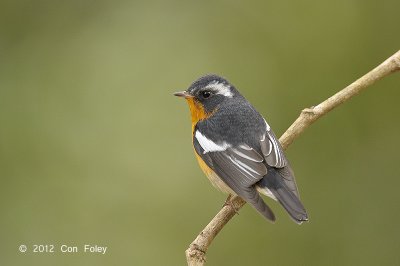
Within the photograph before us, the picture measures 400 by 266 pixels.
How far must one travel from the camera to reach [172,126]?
7605mm

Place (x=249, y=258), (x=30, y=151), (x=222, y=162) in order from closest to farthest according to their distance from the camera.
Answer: (x=222, y=162), (x=249, y=258), (x=30, y=151)

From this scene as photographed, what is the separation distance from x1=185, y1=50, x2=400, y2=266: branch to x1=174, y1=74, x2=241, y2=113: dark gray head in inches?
29.7

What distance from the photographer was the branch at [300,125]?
449 centimetres

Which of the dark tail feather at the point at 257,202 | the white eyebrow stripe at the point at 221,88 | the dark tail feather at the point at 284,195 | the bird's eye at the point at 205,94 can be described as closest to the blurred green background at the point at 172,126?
the white eyebrow stripe at the point at 221,88

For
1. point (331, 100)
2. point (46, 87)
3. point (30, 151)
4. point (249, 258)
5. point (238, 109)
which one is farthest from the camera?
point (46, 87)

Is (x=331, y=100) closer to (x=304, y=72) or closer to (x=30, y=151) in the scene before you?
(x=304, y=72)

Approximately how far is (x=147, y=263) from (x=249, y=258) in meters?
0.97

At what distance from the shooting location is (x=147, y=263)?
22.5 feet

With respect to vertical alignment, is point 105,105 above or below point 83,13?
below

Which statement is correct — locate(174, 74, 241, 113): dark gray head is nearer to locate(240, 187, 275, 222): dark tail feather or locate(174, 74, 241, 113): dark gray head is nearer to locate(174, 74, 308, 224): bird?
locate(174, 74, 308, 224): bird

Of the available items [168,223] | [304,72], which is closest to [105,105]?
[168,223]

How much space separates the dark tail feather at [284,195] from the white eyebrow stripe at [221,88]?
0.95 meters

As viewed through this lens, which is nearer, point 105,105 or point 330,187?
point 330,187

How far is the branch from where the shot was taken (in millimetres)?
4492
